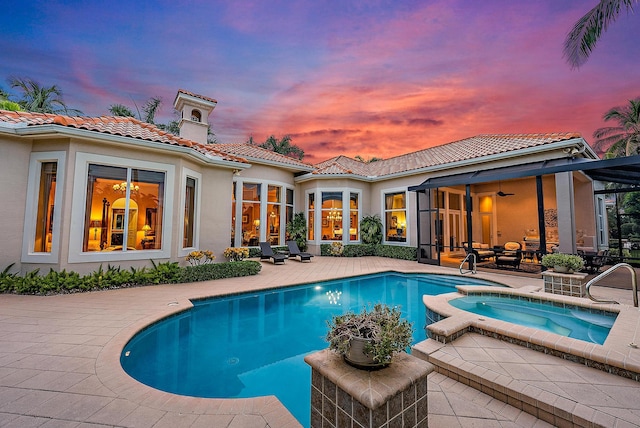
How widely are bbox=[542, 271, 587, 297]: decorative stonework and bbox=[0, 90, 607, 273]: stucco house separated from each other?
2.57 meters

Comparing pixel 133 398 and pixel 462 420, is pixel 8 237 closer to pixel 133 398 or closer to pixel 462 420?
pixel 133 398

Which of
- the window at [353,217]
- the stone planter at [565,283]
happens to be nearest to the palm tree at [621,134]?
the window at [353,217]

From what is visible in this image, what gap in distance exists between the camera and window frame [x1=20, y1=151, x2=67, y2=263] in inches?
271

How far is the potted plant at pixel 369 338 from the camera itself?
1863 mm

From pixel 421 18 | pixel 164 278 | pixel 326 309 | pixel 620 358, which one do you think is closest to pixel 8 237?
pixel 164 278

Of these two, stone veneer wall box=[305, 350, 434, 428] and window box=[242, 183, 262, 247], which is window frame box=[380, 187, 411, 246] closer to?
window box=[242, 183, 262, 247]

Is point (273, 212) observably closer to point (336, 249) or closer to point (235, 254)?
point (336, 249)

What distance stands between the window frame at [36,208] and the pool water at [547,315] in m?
10.0

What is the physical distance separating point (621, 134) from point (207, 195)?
34138mm

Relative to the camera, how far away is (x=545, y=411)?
2326 millimetres

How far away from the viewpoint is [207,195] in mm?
10078

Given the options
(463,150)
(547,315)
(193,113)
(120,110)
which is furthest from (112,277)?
(120,110)

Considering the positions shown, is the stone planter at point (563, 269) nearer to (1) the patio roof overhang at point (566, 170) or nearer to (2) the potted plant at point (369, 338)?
(1) the patio roof overhang at point (566, 170)

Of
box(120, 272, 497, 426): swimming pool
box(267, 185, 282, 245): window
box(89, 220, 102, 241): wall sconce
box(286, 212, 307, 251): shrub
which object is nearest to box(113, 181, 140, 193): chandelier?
box(89, 220, 102, 241): wall sconce
